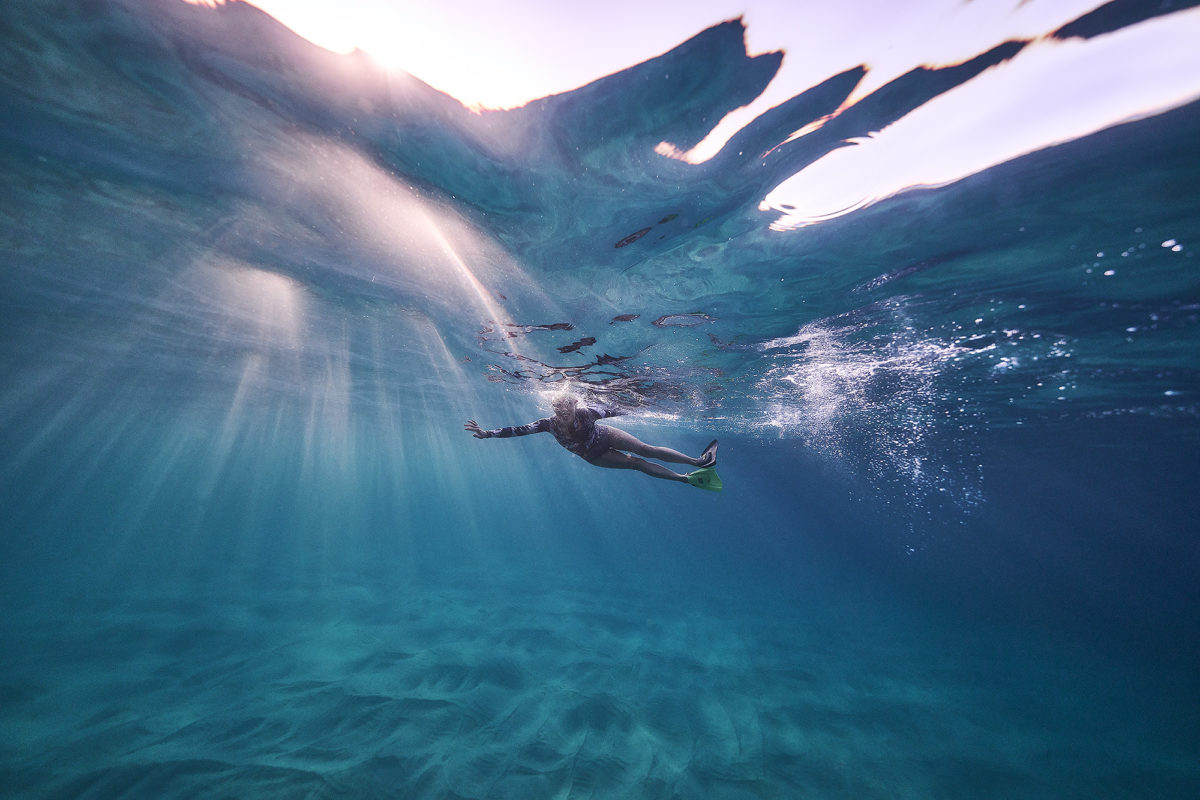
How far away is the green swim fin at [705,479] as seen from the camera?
6.59 metres

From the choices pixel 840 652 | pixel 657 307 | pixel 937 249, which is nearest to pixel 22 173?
pixel 657 307

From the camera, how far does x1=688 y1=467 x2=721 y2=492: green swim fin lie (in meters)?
6.59

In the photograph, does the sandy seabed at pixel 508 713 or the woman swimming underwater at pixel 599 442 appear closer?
the sandy seabed at pixel 508 713

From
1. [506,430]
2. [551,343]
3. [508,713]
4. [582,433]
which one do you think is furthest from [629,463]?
[551,343]

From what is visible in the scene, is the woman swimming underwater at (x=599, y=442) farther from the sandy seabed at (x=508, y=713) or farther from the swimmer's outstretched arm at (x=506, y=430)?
the sandy seabed at (x=508, y=713)

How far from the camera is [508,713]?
7.96m

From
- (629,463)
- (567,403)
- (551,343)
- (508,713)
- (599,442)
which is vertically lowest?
(508,713)

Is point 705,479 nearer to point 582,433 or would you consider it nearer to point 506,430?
point 582,433

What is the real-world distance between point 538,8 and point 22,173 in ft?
39.9

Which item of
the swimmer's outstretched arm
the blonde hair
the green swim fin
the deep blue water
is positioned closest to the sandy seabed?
the deep blue water

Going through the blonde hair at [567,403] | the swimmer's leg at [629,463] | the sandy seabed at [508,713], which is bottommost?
the sandy seabed at [508,713]

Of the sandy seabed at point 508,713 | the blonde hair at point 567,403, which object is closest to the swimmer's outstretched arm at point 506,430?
the blonde hair at point 567,403

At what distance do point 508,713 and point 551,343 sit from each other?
9.70 meters

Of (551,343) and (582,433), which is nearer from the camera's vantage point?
(582,433)
